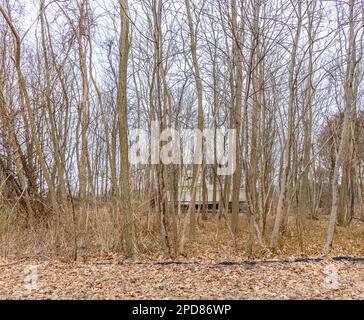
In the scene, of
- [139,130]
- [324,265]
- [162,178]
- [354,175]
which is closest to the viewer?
[324,265]

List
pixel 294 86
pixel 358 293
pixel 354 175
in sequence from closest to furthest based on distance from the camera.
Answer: pixel 358 293 < pixel 294 86 < pixel 354 175

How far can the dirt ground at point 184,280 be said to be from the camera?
372 cm

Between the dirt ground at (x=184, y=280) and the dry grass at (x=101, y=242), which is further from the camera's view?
the dry grass at (x=101, y=242)

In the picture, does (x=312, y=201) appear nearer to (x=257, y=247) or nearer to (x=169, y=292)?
(x=257, y=247)

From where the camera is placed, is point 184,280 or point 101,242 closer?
point 184,280

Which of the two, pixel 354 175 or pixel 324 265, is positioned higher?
pixel 354 175

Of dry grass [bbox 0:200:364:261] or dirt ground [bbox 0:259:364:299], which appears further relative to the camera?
dry grass [bbox 0:200:364:261]

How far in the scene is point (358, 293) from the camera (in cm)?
365

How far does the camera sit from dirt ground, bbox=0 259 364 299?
12.2 ft

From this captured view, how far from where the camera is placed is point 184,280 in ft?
14.0

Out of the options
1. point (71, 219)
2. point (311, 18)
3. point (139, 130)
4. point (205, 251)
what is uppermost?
point (311, 18)
